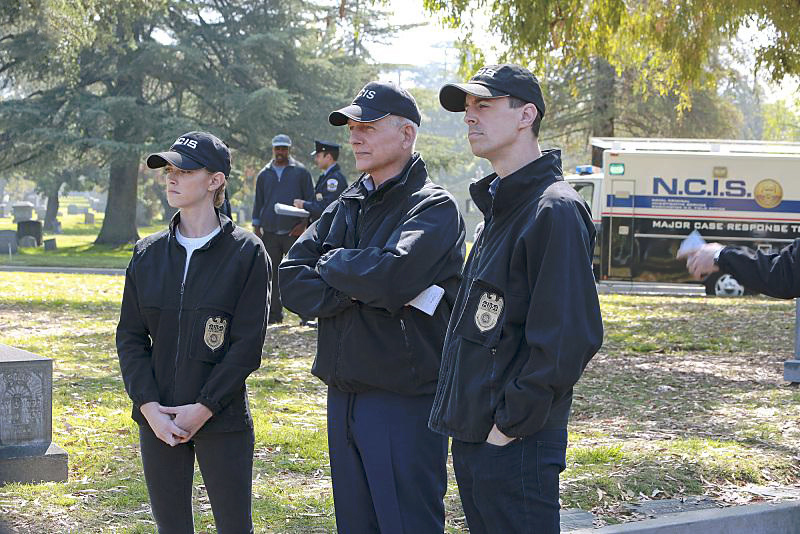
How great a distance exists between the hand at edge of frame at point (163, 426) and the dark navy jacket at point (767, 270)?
211 centimetres

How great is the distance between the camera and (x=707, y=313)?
56.9 feet

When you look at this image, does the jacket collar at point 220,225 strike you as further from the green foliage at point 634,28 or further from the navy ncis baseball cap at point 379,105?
the green foliage at point 634,28

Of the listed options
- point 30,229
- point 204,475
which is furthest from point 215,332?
point 30,229

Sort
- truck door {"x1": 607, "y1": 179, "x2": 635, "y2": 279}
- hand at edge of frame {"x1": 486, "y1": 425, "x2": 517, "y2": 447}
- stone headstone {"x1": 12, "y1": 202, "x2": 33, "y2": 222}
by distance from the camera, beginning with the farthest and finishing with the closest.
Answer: stone headstone {"x1": 12, "y1": 202, "x2": 33, "y2": 222}
truck door {"x1": 607, "y1": 179, "x2": 635, "y2": 279}
hand at edge of frame {"x1": 486, "y1": 425, "x2": 517, "y2": 447}

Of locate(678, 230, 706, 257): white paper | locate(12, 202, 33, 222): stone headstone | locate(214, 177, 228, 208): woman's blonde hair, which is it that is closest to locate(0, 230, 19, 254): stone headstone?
locate(12, 202, 33, 222): stone headstone

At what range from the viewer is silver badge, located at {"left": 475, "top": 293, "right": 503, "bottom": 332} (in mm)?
3512

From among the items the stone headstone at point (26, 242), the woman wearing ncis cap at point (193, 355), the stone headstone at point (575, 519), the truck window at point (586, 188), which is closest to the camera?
the woman wearing ncis cap at point (193, 355)

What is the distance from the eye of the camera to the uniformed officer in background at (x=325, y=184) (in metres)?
12.1

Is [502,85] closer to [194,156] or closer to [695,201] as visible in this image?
[194,156]

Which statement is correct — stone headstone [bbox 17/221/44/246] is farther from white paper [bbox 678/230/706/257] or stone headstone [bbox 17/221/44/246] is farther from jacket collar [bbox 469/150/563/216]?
jacket collar [bbox 469/150/563/216]

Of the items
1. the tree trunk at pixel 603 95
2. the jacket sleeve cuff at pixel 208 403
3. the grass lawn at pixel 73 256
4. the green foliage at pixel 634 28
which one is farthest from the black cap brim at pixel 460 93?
the tree trunk at pixel 603 95

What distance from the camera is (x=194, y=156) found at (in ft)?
14.1

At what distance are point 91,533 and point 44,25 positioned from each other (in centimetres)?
2634

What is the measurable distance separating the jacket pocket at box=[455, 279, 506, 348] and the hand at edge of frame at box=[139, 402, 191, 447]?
1.16m
